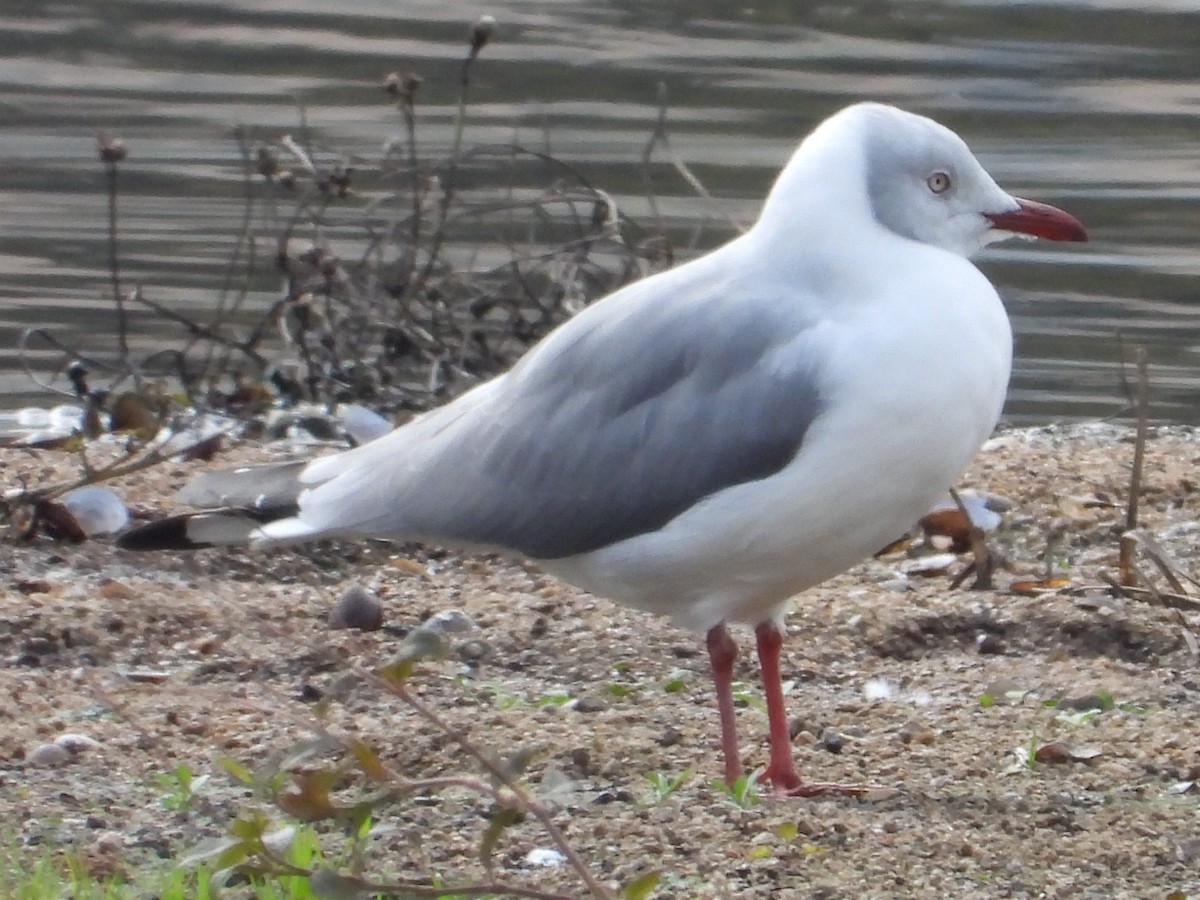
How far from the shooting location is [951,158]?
470 centimetres

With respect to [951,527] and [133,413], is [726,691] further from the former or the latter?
[133,413]

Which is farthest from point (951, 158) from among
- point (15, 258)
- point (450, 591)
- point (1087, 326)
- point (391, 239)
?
point (15, 258)

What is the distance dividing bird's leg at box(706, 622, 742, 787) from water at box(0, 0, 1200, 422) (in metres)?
4.29

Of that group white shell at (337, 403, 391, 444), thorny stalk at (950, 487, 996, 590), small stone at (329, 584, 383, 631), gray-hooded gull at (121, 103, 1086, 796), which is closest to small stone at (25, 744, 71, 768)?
gray-hooded gull at (121, 103, 1086, 796)

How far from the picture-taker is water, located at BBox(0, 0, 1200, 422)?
10414mm

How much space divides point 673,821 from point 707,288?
109cm

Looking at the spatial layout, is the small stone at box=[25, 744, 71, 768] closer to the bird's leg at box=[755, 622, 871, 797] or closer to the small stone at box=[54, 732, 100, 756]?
the small stone at box=[54, 732, 100, 756]

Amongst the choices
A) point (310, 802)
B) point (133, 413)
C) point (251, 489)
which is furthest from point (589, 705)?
point (133, 413)

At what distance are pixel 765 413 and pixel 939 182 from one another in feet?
2.14

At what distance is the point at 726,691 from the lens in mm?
4512

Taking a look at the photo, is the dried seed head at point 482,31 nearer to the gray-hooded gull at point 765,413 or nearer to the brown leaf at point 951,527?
the brown leaf at point 951,527

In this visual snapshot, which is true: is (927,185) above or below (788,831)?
above

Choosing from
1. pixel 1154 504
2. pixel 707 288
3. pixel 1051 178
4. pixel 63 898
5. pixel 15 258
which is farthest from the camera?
pixel 1051 178

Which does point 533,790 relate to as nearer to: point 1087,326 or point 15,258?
point 1087,326
